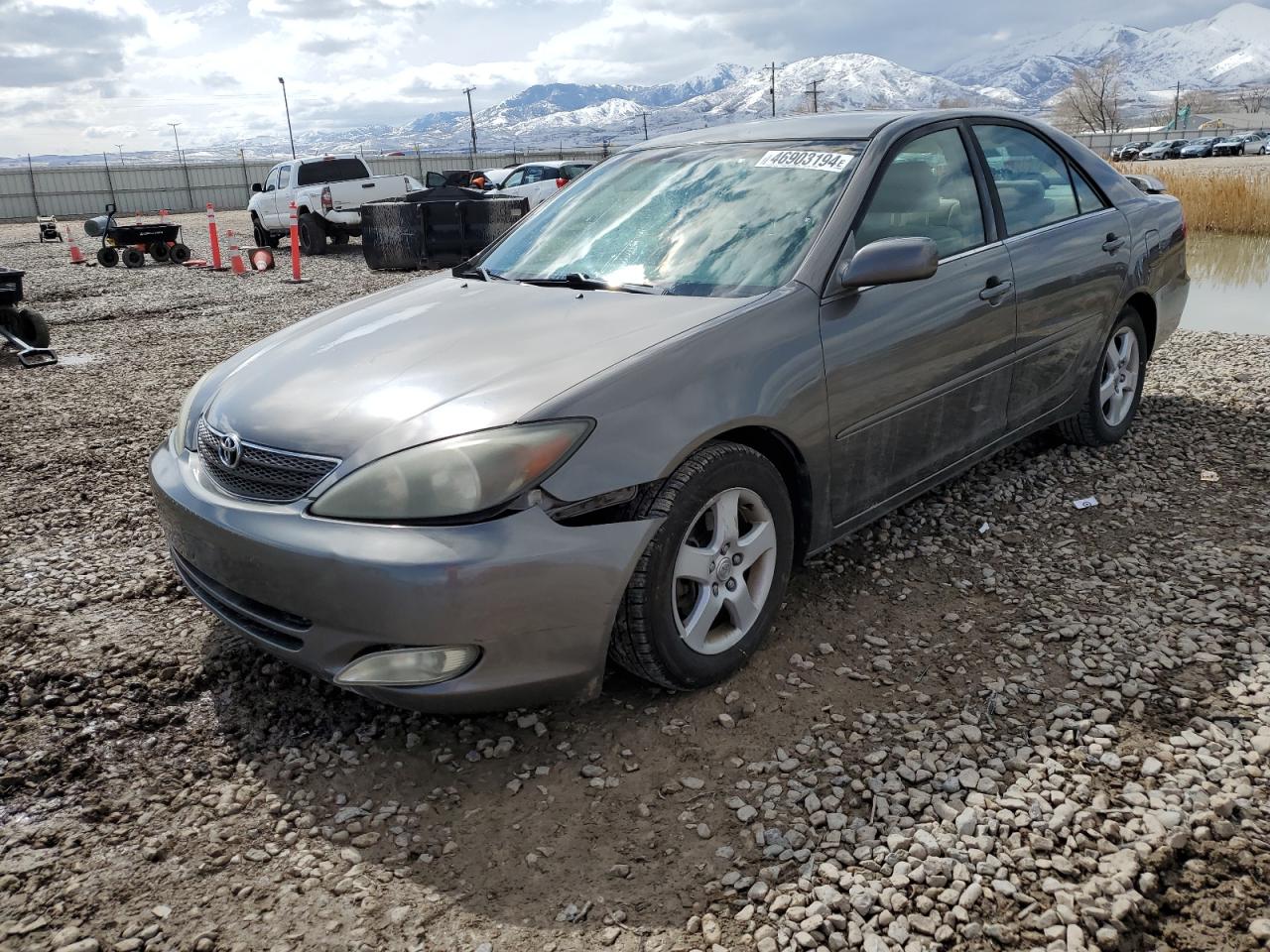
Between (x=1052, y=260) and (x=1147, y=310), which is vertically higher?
(x=1052, y=260)

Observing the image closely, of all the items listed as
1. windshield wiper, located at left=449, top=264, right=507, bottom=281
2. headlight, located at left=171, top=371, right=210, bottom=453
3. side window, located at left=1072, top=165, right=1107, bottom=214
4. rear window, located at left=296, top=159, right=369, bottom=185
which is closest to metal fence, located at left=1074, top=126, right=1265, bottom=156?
rear window, located at left=296, top=159, right=369, bottom=185

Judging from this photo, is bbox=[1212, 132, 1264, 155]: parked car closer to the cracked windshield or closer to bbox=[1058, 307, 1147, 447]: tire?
bbox=[1058, 307, 1147, 447]: tire

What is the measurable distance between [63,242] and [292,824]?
2903cm

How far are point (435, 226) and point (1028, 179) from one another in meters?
12.3

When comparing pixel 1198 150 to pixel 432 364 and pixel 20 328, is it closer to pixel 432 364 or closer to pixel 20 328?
Result: pixel 20 328

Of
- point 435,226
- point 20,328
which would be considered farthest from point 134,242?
point 20,328

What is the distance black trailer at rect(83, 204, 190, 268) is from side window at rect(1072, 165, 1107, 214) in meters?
17.6

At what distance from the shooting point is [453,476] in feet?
8.00

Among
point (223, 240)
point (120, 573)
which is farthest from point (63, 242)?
point (120, 573)

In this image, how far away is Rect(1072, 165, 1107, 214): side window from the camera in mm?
4496

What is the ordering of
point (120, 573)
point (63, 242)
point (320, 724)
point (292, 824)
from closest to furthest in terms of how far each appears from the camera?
point (292, 824) < point (320, 724) < point (120, 573) < point (63, 242)

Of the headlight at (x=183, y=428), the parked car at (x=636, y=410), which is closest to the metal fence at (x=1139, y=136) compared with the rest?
the parked car at (x=636, y=410)

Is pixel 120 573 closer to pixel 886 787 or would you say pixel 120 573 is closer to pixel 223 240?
pixel 886 787

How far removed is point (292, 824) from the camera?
2.51 meters
